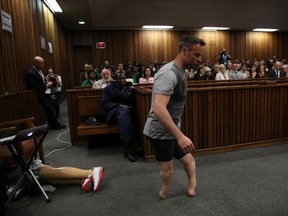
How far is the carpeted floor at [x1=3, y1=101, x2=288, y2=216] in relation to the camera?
2079mm

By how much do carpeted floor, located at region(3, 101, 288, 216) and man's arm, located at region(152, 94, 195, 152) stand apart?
0.79 meters

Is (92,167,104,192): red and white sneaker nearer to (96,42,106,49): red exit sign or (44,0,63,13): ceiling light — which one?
(44,0,63,13): ceiling light

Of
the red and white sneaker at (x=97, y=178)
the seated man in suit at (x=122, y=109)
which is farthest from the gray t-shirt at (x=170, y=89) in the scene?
the seated man in suit at (x=122, y=109)

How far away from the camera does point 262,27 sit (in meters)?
12.1

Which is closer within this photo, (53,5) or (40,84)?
(40,84)

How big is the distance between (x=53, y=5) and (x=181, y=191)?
6.77 m

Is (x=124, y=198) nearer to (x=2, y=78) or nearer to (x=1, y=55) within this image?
(x=2, y=78)

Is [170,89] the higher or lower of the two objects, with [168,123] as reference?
higher

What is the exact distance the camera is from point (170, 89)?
5.40ft

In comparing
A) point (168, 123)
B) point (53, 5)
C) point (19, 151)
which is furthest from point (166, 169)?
point (53, 5)

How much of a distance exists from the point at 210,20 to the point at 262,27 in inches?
121

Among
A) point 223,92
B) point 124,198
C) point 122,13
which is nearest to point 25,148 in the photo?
point 124,198

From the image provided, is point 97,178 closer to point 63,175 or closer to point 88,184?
point 88,184

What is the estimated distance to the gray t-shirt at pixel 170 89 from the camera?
1.65 m
